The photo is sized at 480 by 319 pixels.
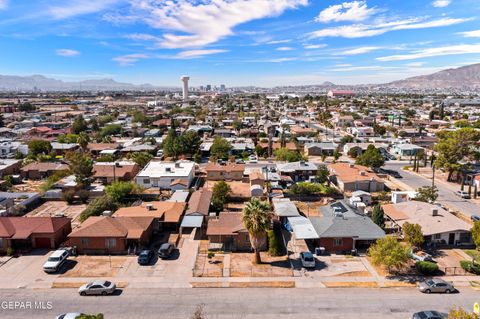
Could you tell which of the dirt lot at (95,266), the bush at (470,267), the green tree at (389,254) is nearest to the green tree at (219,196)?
the dirt lot at (95,266)

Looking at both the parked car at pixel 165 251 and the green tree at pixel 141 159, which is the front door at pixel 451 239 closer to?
the parked car at pixel 165 251

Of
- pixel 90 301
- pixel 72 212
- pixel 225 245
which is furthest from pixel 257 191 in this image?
pixel 90 301

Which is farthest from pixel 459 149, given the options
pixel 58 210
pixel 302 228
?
pixel 58 210

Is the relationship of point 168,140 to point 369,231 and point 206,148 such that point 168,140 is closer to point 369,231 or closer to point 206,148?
point 206,148

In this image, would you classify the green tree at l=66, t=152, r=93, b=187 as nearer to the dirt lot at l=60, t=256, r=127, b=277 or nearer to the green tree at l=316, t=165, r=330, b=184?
the dirt lot at l=60, t=256, r=127, b=277

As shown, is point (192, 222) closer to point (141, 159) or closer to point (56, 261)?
point (56, 261)

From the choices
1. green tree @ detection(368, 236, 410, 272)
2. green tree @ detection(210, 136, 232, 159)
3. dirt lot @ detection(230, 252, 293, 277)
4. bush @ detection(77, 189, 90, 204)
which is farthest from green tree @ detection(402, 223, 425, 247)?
green tree @ detection(210, 136, 232, 159)
